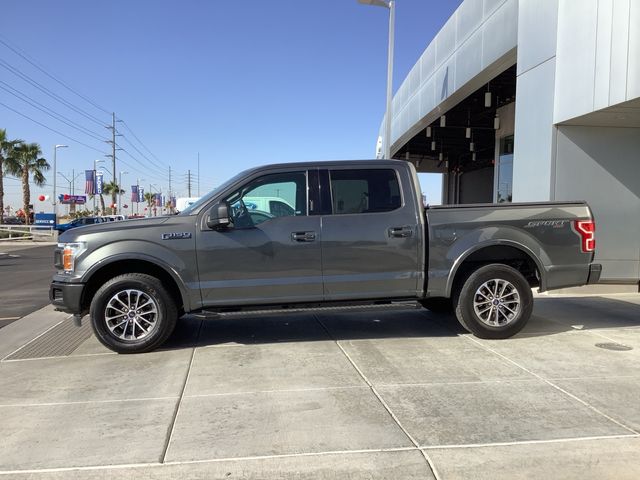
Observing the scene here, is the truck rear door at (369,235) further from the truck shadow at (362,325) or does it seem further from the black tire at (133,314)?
the black tire at (133,314)

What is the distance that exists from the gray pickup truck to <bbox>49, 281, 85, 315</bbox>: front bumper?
12 mm

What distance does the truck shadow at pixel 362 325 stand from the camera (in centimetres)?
654

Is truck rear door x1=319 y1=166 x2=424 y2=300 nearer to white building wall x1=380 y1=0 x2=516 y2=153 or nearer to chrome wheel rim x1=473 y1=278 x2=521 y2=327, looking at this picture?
chrome wheel rim x1=473 y1=278 x2=521 y2=327

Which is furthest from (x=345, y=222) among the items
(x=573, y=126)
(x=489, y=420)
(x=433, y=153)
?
(x=433, y=153)

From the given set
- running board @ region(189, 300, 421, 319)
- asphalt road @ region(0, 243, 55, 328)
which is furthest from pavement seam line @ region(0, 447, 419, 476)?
asphalt road @ region(0, 243, 55, 328)

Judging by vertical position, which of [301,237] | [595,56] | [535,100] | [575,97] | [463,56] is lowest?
[301,237]

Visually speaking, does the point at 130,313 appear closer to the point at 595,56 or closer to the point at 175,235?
the point at 175,235

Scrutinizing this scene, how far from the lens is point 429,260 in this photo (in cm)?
606

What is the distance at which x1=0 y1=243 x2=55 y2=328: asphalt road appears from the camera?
29.8 feet

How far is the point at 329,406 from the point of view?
4285mm

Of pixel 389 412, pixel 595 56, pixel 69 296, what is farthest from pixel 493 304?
pixel 595 56

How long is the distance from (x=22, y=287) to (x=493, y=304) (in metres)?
10.6

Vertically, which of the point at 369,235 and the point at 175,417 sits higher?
the point at 369,235

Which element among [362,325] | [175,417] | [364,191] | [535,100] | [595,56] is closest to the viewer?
[175,417]
